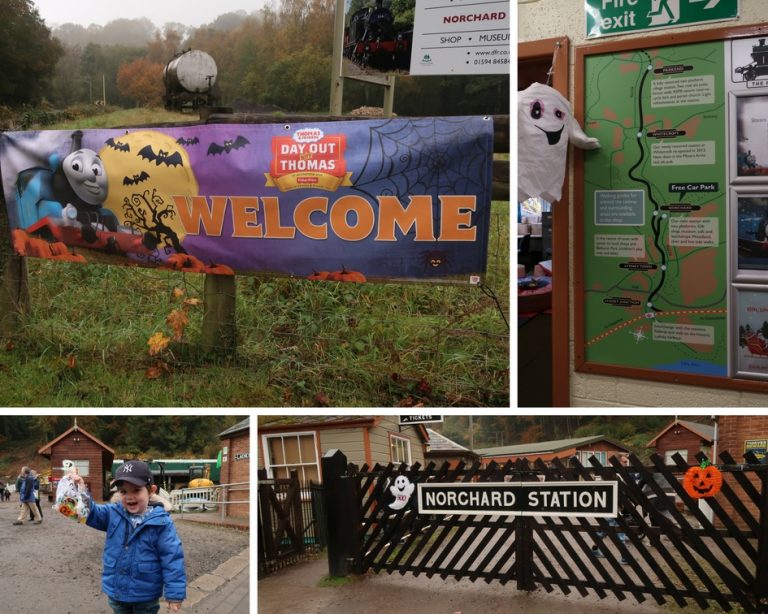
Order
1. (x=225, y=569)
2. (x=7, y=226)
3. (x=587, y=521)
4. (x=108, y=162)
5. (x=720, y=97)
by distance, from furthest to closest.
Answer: (x=7, y=226)
(x=108, y=162)
(x=587, y=521)
(x=225, y=569)
(x=720, y=97)

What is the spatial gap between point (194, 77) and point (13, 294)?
2.16 m

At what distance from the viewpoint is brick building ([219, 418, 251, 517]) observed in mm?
4430

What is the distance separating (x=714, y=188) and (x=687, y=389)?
1.16m

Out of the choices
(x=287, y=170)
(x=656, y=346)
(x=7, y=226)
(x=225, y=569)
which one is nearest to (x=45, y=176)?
(x=7, y=226)

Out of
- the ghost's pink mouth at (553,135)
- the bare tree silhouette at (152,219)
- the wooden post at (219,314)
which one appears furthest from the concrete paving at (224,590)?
the ghost's pink mouth at (553,135)

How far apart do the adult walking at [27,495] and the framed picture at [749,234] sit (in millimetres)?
4264

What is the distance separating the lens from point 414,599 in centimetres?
477

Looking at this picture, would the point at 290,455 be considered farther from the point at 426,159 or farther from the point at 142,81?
the point at 142,81

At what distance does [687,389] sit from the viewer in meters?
4.41

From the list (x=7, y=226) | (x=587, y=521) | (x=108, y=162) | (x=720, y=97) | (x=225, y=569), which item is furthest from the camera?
(x=7, y=226)

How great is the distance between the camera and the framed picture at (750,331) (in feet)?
13.5

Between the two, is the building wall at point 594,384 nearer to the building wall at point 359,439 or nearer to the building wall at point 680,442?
the building wall at point 680,442

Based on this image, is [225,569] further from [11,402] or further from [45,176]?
[45,176]

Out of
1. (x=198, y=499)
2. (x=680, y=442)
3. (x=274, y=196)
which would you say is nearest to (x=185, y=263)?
(x=274, y=196)
